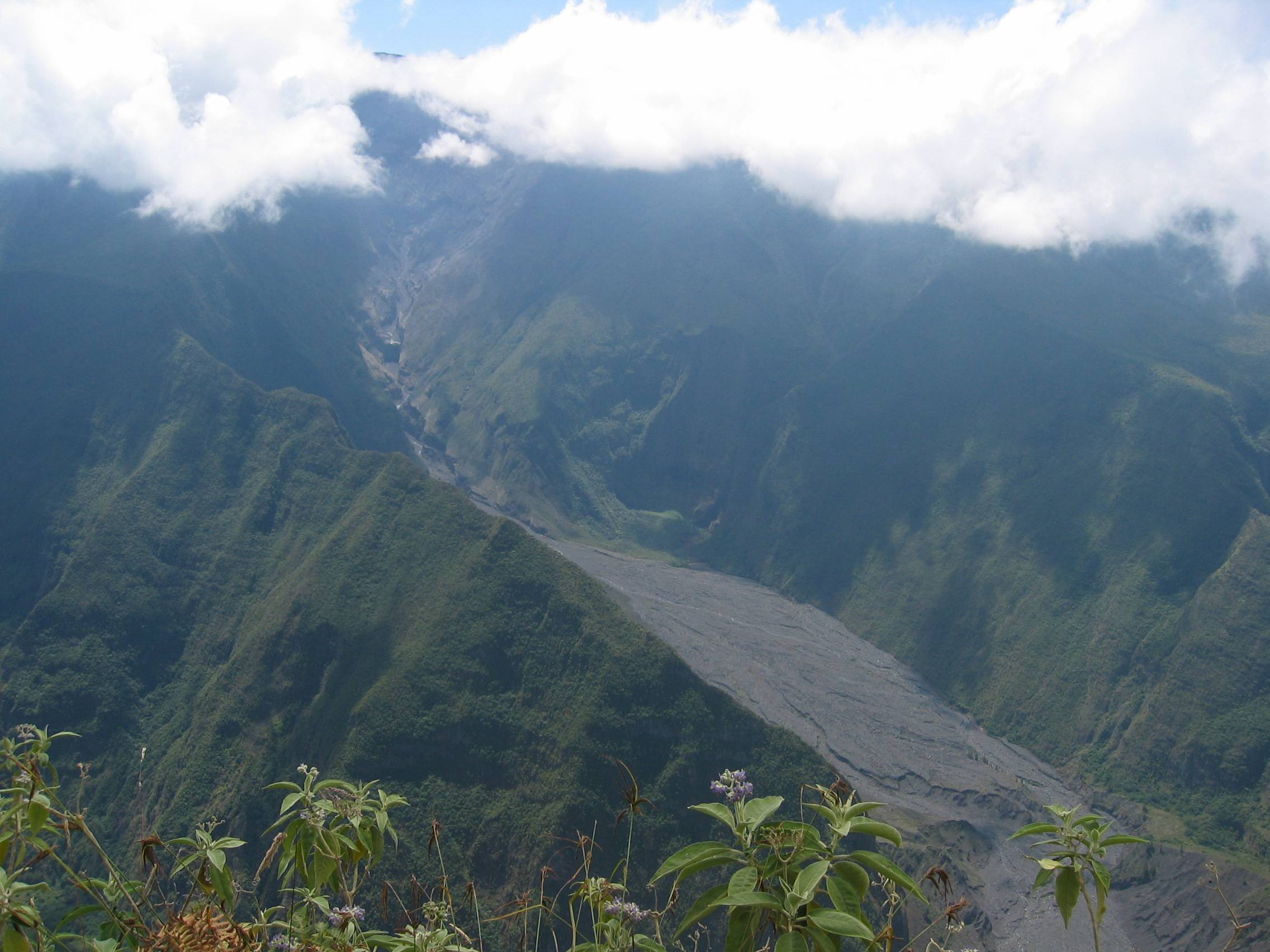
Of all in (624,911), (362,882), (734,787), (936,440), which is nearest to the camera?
(734,787)

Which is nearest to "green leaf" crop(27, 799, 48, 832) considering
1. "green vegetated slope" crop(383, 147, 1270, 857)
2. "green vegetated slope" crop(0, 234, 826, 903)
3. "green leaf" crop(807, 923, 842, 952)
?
"green leaf" crop(807, 923, 842, 952)

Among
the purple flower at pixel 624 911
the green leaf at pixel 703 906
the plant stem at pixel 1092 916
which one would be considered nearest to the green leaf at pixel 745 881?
the green leaf at pixel 703 906

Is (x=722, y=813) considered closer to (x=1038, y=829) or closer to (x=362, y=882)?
(x=1038, y=829)

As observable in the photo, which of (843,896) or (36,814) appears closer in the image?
(843,896)

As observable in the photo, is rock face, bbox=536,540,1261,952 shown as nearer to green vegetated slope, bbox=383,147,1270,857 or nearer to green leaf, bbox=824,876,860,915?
green vegetated slope, bbox=383,147,1270,857

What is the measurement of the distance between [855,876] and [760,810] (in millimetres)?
661

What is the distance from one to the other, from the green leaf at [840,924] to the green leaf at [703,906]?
0.64m

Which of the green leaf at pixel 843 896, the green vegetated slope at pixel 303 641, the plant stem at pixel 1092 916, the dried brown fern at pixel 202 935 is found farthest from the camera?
the green vegetated slope at pixel 303 641

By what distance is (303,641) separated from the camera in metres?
64.1

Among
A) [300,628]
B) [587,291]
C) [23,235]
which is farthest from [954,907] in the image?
[587,291]

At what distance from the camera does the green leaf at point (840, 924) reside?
452 cm

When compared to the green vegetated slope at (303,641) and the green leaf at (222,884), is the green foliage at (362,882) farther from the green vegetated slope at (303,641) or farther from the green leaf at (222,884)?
the green vegetated slope at (303,641)

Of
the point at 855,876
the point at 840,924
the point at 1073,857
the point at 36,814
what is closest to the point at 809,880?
the point at 840,924

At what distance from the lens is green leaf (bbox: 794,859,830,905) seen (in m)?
4.65
